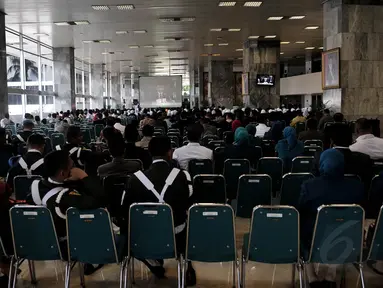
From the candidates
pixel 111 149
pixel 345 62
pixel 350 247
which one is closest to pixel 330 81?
pixel 345 62

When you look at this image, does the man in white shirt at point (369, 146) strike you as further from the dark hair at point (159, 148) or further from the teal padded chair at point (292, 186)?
the dark hair at point (159, 148)

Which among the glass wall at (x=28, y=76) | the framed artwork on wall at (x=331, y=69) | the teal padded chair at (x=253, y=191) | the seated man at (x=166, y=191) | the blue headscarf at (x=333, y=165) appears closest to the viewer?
the blue headscarf at (x=333, y=165)

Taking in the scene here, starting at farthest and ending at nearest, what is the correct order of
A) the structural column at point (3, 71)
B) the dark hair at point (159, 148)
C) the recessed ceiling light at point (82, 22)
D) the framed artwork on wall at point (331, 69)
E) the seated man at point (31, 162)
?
the recessed ceiling light at point (82, 22)
the structural column at point (3, 71)
the framed artwork on wall at point (331, 69)
the seated man at point (31, 162)
the dark hair at point (159, 148)

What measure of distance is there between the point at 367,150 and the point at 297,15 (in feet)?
38.1

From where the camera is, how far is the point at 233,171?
21.8ft

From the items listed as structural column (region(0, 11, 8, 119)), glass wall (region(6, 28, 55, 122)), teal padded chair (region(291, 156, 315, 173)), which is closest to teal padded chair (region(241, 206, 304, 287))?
teal padded chair (region(291, 156, 315, 173))

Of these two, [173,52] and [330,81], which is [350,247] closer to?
[330,81]

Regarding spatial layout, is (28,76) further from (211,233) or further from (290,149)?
(211,233)

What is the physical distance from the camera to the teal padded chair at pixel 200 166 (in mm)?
6480

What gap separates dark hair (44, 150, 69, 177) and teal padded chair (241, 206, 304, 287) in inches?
67.1

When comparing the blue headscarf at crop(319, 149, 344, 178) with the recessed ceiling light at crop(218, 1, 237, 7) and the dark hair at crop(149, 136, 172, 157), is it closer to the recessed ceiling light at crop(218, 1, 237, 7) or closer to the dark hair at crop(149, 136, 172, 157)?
the dark hair at crop(149, 136, 172, 157)

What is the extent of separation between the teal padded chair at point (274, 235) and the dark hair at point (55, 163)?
1703 mm

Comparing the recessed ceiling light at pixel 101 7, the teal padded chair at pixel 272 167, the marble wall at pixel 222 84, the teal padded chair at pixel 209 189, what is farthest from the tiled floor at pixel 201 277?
the marble wall at pixel 222 84

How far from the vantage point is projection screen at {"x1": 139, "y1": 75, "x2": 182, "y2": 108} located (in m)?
33.9
